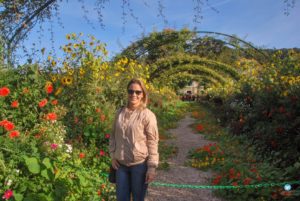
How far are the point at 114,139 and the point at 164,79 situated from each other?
14953 mm

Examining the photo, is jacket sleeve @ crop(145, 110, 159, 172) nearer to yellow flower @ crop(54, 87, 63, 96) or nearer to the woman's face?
the woman's face

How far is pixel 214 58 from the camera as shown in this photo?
18.7 m

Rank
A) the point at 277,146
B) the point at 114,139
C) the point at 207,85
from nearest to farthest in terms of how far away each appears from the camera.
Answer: the point at 114,139, the point at 277,146, the point at 207,85

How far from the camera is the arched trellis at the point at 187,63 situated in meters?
16.3

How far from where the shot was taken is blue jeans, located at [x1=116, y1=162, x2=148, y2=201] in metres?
2.64

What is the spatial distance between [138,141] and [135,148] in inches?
2.6

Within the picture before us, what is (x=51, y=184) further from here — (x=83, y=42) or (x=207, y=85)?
(x=207, y=85)

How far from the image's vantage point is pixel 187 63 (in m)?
18.1

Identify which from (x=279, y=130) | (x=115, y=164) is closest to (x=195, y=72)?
(x=279, y=130)

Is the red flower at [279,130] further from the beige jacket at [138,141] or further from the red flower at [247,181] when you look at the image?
the beige jacket at [138,141]

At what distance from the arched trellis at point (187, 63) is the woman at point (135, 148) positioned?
1301 centimetres

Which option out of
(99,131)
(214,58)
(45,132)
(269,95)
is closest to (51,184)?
(45,132)

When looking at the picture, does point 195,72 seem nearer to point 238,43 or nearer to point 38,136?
point 238,43

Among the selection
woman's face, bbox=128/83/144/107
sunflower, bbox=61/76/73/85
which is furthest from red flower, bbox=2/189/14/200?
sunflower, bbox=61/76/73/85
